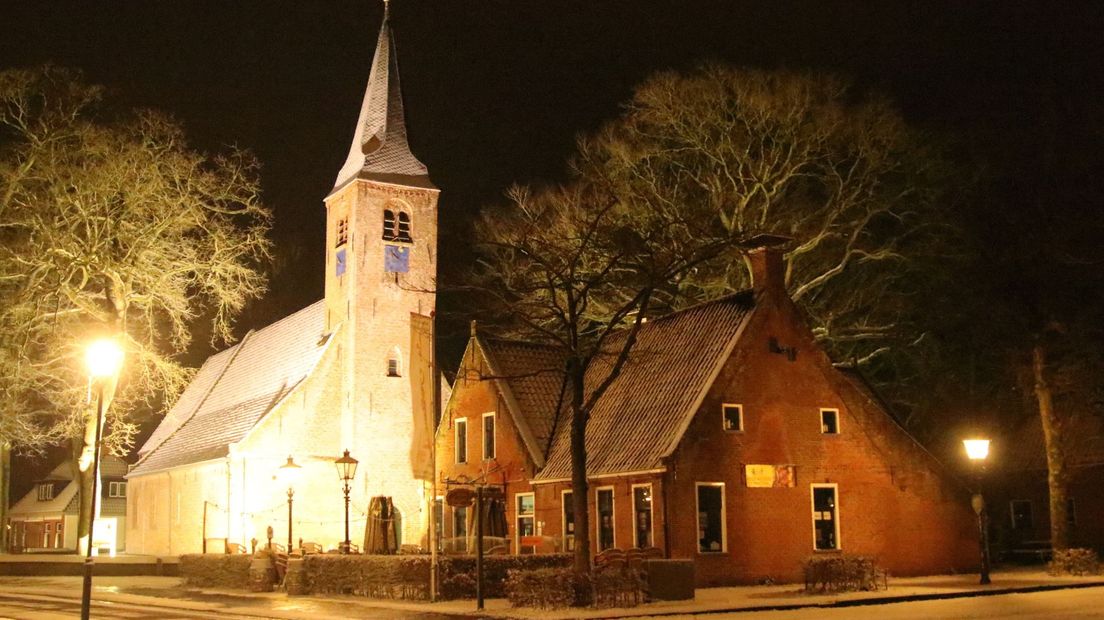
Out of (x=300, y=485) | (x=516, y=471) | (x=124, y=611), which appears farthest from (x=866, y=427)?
(x=300, y=485)

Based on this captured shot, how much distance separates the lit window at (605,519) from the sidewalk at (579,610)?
11.6 feet

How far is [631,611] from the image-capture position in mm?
21672

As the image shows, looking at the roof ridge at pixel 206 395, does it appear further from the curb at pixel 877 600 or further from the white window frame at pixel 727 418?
the curb at pixel 877 600

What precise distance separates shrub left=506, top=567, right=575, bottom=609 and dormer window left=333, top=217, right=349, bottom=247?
27098mm

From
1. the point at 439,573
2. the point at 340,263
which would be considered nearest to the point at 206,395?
the point at 340,263

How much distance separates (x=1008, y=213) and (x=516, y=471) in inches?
646

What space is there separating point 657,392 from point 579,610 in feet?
32.4

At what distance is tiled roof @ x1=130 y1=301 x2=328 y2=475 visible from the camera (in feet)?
153

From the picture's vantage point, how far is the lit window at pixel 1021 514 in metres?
43.8

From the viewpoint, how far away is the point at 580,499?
2369 cm

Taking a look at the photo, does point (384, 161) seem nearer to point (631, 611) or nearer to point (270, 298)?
point (270, 298)

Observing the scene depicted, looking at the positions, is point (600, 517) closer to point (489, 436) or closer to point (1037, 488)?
point (489, 436)

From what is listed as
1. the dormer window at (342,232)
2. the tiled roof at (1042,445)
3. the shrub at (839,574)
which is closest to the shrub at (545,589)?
the shrub at (839,574)

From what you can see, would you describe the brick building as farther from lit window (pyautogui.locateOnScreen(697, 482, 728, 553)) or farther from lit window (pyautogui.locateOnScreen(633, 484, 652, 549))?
lit window (pyautogui.locateOnScreen(633, 484, 652, 549))
